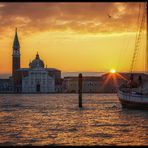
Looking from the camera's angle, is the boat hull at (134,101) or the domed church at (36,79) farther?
the domed church at (36,79)

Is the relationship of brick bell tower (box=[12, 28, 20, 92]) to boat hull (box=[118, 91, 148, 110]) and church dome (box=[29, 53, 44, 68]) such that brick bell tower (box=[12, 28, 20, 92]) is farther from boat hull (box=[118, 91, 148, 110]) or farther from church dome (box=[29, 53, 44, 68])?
boat hull (box=[118, 91, 148, 110])

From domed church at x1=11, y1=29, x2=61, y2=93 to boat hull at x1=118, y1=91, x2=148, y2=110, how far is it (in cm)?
9587

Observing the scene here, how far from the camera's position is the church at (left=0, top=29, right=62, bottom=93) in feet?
462

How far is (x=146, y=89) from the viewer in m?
45.9

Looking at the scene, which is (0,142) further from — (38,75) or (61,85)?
(61,85)

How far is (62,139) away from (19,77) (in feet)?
445

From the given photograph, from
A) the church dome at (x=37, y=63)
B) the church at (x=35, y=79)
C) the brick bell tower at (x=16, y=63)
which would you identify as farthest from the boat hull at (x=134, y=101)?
the brick bell tower at (x=16, y=63)

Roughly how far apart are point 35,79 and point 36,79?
0.34 m

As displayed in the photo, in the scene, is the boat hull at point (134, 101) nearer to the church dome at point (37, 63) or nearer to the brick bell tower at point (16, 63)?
the church dome at point (37, 63)

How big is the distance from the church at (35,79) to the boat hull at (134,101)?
9587 cm

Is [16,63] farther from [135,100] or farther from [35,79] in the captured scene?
[135,100]

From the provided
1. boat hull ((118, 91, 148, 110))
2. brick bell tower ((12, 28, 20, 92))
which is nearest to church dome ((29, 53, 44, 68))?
brick bell tower ((12, 28, 20, 92))

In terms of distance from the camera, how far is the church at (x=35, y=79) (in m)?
141

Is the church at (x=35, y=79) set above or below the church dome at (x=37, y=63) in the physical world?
below
